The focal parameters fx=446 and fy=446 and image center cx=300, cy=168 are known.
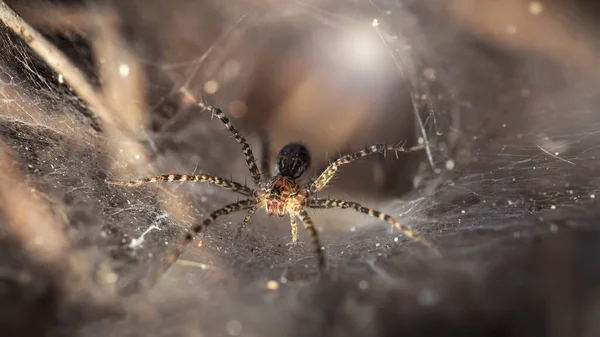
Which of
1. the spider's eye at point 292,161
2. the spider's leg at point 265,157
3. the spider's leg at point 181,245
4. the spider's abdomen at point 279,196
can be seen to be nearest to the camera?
the spider's leg at point 181,245

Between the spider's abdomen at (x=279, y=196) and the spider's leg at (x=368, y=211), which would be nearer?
the spider's leg at (x=368, y=211)

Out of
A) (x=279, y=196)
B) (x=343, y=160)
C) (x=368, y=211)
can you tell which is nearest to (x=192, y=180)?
(x=279, y=196)

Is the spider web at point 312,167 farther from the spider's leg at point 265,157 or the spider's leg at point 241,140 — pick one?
the spider's leg at point 241,140

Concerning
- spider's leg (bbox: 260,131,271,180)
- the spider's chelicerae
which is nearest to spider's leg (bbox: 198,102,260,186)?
the spider's chelicerae

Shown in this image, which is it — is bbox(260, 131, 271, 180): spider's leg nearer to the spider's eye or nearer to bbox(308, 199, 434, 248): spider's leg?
the spider's eye

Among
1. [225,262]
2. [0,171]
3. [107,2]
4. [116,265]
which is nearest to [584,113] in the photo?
[225,262]

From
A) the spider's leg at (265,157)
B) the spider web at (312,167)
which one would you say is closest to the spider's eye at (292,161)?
the spider's leg at (265,157)

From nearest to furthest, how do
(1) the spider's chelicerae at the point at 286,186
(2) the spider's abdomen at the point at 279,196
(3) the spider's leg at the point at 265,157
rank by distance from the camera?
1. (1) the spider's chelicerae at the point at 286,186
2. (2) the spider's abdomen at the point at 279,196
3. (3) the spider's leg at the point at 265,157

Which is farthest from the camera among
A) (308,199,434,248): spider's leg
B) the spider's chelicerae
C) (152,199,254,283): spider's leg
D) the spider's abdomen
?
the spider's abdomen
